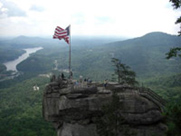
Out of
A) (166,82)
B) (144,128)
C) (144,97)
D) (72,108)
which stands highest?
(144,97)

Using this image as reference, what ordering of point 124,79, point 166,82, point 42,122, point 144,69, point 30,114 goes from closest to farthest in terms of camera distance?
point 124,79 → point 42,122 → point 30,114 → point 166,82 → point 144,69

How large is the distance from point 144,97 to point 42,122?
171 ft

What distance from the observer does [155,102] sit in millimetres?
25734

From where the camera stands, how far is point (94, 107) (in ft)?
85.3

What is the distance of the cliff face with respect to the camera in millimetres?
24734

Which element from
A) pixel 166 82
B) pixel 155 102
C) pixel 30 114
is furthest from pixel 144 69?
pixel 155 102

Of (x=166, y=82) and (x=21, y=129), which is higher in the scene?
(x=166, y=82)

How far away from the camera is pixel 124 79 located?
37562mm

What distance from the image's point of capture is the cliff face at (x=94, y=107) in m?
24.7

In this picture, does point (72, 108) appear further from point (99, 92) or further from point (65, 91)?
point (99, 92)

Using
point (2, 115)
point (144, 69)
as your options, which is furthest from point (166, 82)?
point (2, 115)

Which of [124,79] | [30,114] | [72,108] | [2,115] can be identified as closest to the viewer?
[72,108]

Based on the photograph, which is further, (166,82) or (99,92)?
(166,82)

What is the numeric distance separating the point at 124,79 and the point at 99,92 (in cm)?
1240
